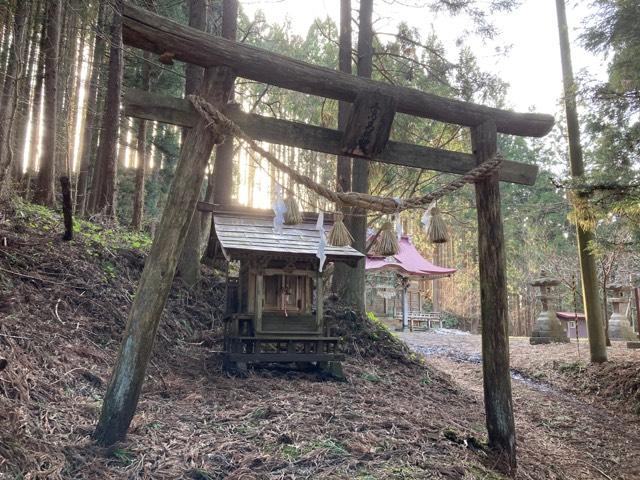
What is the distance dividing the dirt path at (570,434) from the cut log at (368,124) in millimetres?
3460

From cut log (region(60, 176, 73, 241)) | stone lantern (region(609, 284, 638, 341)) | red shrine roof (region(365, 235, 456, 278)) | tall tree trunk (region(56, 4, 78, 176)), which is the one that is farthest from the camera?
red shrine roof (region(365, 235, 456, 278))

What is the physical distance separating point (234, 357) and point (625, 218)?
6.91 m

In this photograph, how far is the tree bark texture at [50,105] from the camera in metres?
8.38

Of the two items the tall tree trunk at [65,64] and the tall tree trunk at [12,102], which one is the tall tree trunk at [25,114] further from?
the tall tree trunk at [12,102]

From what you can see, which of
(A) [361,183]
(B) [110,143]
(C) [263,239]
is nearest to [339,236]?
(C) [263,239]

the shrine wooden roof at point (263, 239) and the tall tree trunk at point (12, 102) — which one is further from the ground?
the tall tree trunk at point (12, 102)

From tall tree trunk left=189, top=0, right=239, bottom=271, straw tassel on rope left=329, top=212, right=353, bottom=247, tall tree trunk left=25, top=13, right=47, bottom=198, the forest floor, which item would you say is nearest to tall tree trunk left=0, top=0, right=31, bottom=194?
the forest floor

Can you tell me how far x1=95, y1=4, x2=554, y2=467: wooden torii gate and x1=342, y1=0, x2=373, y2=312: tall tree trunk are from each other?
169 inches

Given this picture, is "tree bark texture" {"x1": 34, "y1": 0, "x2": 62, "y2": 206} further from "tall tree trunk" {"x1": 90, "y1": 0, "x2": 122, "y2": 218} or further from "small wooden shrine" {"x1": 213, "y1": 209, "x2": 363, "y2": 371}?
"small wooden shrine" {"x1": 213, "y1": 209, "x2": 363, "y2": 371}

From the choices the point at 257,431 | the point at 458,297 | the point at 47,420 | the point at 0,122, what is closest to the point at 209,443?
the point at 257,431

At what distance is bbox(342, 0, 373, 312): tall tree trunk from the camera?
924 centimetres

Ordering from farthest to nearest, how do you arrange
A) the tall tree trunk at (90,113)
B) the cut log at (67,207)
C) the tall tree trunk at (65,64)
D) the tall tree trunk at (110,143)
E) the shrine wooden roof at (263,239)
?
the tall tree trunk at (90,113)
the tall tree trunk at (110,143)
the tall tree trunk at (65,64)
the shrine wooden roof at (263,239)
the cut log at (67,207)

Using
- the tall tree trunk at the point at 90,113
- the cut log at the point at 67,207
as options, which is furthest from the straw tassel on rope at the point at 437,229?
the tall tree trunk at the point at 90,113

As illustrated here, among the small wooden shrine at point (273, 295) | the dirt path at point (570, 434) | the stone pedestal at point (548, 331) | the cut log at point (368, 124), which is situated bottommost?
the dirt path at point (570, 434)
